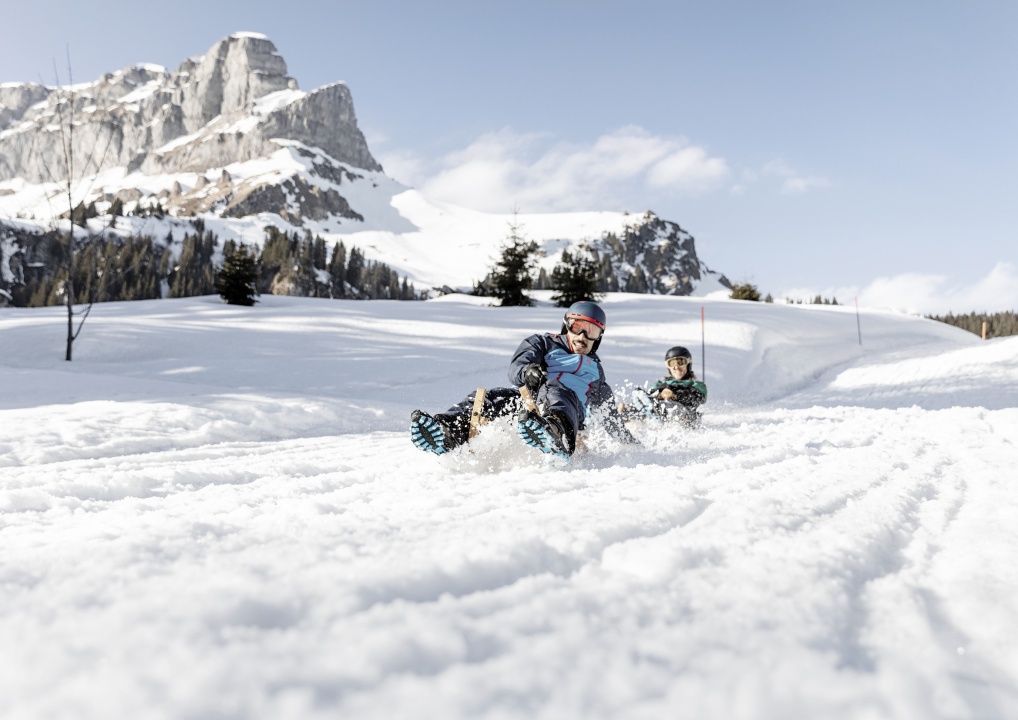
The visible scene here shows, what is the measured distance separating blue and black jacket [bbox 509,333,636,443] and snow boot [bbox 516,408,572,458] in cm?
42

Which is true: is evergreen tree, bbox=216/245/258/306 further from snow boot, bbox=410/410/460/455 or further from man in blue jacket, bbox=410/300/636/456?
snow boot, bbox=410/410/460/455

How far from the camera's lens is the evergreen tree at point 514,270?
27.5 meters

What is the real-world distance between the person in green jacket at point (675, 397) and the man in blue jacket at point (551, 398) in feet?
5.76

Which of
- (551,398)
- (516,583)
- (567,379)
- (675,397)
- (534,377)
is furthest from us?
(675,397)

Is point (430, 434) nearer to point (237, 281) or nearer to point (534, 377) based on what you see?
point (534, 377)

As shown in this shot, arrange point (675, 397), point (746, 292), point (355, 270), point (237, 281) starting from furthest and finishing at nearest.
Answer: point (355, 270), point (746, 292), point (237, 281), point (675, 397)

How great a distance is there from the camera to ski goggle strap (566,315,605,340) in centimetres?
482

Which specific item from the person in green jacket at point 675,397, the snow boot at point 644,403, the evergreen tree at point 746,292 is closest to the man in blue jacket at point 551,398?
the person in green jacket at point 675,397

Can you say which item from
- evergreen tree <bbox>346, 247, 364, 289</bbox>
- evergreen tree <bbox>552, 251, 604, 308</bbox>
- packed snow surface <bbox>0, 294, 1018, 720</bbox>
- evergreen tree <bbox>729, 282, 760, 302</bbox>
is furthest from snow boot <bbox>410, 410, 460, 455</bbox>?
evergreen tree <bbox>346, 247, 364, 289</bbox>

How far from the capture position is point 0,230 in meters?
107

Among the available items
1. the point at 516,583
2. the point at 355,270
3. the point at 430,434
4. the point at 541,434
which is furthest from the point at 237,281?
the point at 355,270

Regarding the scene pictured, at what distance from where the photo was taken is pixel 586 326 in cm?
484

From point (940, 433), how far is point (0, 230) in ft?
472

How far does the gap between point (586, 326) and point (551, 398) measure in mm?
810
